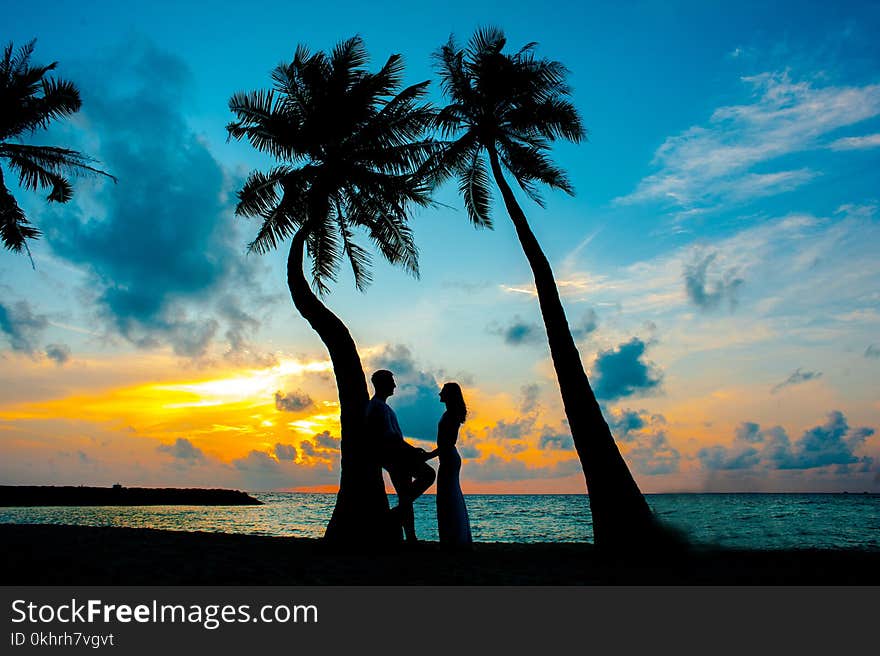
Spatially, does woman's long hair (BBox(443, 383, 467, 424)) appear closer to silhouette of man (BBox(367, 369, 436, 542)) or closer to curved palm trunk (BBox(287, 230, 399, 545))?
silhouette of man (BBox(367, 369, 436, 542))

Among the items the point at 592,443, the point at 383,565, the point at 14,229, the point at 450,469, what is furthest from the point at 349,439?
the point at 14,229

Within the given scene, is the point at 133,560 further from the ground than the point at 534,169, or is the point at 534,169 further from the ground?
the point at 534,169

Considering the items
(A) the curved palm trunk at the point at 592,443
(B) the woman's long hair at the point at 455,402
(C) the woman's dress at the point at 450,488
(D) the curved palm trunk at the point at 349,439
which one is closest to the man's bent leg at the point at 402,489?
(D) the curved palm trunk at the point at 349,439

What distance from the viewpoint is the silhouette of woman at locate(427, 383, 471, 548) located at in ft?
31.9

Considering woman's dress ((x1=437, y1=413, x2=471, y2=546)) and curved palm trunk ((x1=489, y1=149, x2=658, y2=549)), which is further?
curved palm trunk ((x1=489, y1=149, x2=658, y2=549))

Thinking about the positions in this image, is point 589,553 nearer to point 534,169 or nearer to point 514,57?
point 534,169

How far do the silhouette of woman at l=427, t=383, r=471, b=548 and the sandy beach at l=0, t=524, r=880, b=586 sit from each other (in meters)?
0.46

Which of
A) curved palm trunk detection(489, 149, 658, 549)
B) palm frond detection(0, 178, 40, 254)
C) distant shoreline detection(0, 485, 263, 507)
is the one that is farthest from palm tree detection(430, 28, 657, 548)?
distant shoreline detection(0, 485, 263, 507)

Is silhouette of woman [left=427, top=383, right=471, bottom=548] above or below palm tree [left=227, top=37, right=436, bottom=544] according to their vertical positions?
below

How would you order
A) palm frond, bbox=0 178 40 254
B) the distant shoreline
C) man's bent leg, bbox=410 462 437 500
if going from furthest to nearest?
the distant shoreline
palm frond, bbox=0 178 40 254
man's bent leg, bbox=410 462 437 500

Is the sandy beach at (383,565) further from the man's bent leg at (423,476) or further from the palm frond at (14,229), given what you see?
the palm frond at (14,229)
